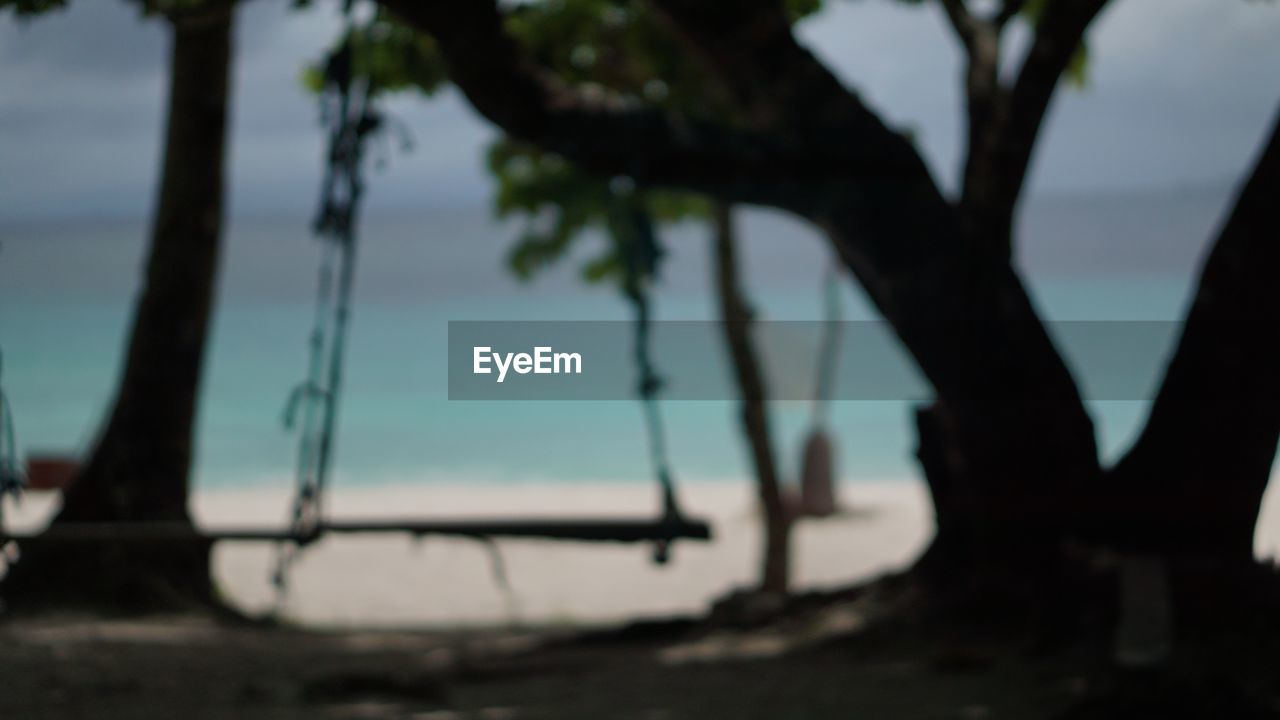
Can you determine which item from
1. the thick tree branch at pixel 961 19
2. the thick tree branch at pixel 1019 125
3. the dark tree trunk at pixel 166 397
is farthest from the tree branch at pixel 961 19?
the dark tree trunk at pixel 166 397

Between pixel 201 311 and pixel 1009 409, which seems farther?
pixel 201 311

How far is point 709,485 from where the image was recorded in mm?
23703

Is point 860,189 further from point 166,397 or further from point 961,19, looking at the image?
point 166,397

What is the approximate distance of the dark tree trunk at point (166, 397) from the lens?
19.0 feet

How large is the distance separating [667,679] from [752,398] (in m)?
5.12

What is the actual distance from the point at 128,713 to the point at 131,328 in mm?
2977

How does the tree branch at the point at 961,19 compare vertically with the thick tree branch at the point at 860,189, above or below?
above

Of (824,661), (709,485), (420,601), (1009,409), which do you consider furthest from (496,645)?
(709,485)

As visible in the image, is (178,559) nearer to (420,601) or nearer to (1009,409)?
(1009,409)

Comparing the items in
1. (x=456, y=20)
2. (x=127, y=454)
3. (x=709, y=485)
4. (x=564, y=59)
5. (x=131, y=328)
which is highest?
(x=456, y=20)

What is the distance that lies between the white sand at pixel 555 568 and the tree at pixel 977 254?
529 cm

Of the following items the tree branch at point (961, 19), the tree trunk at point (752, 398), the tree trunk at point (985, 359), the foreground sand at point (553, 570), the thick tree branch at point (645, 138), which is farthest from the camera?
the foreground sand at point (553, 570)

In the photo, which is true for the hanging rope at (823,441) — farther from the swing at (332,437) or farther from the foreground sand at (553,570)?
the swing at (332,437)

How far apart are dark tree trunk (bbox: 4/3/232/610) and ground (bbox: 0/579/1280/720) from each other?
137cm
